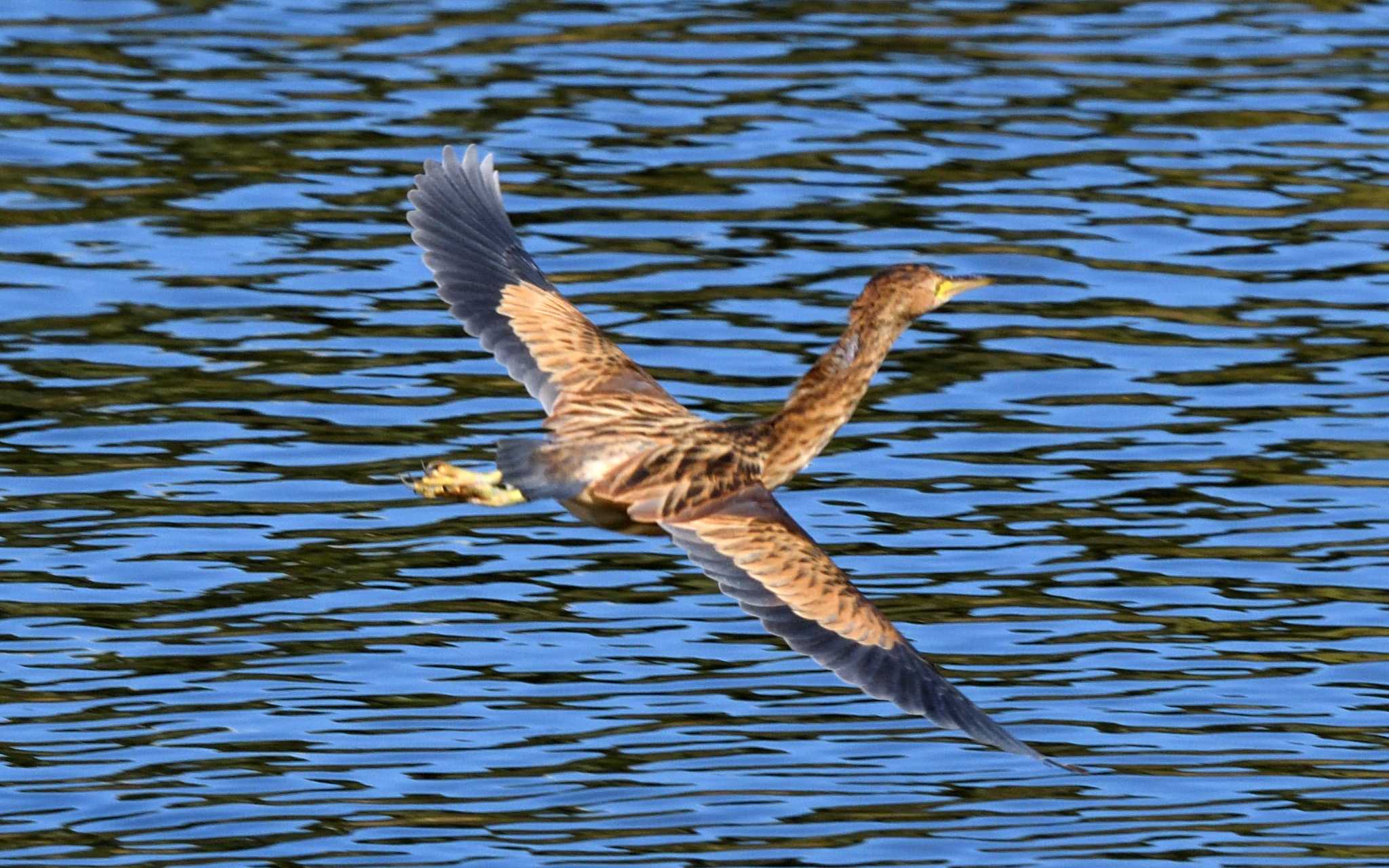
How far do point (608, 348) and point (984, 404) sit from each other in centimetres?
316

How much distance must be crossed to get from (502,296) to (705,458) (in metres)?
1.46

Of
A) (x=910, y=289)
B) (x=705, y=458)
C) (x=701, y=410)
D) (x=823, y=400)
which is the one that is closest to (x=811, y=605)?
(x=705, y=458)

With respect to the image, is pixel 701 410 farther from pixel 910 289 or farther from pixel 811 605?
pixel 811 605

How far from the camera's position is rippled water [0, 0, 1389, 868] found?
7.95m

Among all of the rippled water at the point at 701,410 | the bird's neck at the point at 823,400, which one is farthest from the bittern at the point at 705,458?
the rippled water at the point at 701,410

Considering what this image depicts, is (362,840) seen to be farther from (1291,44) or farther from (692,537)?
(1291,44)

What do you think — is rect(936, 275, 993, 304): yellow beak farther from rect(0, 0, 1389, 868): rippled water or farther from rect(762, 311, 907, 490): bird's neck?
rect(0, 0, 1389, 868): rippled water

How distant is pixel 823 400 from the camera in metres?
8.07

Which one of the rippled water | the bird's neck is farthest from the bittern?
the rippled water

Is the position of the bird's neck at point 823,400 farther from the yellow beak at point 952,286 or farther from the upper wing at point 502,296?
the upper wing at point 502,296

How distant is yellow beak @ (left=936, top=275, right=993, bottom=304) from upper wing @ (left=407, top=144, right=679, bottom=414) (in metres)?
0.89

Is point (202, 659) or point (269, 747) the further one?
point (202, 659)

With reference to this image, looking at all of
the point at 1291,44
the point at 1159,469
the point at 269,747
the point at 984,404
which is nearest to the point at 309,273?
the point at 984,404

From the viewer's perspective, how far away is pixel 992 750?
8367 millimetres
